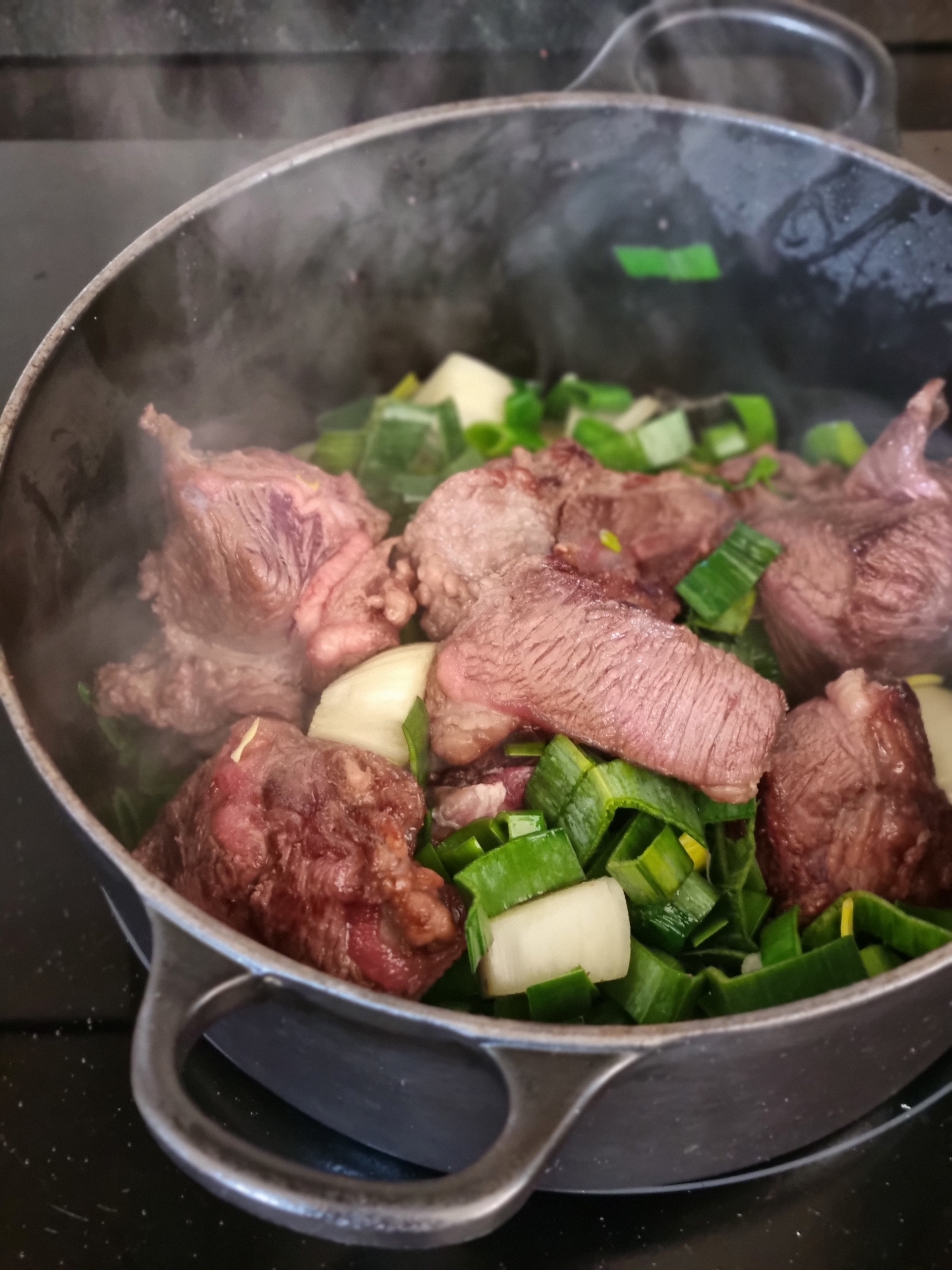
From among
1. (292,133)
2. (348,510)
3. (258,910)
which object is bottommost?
(258,910)

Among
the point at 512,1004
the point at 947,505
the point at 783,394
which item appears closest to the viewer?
the point at 512,1004

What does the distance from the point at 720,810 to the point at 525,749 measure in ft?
1.25

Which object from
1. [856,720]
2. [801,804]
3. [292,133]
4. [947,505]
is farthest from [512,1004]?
[292,133]

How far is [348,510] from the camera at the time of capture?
2.12 meters

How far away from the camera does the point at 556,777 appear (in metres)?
1.82

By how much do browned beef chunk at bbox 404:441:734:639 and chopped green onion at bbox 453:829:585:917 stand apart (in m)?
0.49

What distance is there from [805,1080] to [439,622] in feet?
3.42

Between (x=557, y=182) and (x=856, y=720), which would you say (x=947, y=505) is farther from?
(x=557, y=182)

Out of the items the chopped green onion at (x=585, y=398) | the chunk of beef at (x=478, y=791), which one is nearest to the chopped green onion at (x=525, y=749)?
the chunk of beef at (x=478, y=791)

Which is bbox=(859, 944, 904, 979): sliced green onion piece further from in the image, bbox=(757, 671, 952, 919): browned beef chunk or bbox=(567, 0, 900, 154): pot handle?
bbox=(567, 0, 900, 154): pot handle

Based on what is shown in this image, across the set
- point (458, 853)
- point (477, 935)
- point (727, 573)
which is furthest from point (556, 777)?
point (727, 573)

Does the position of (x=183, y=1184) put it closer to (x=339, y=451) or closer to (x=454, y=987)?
(x=454, y=987)

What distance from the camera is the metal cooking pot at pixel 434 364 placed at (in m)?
1.18

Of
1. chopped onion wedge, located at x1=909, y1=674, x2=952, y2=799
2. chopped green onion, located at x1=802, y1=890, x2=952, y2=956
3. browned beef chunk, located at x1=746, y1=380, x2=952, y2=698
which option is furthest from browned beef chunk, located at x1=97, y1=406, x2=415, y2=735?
chopped onion wedge, located at x1=909, y1=674, x2=952, y2=799
